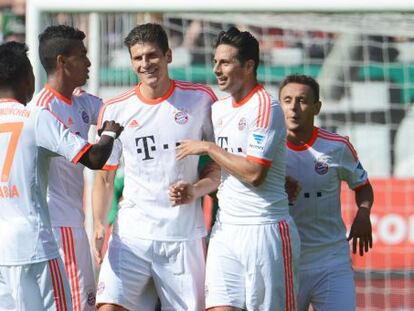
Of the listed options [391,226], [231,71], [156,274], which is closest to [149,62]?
[231,71]

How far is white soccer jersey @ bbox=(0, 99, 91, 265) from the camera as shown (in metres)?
5.88

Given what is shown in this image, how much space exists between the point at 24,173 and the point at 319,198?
2059 mm

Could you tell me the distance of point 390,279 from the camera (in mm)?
11547

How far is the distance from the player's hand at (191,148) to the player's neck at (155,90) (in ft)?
1.69

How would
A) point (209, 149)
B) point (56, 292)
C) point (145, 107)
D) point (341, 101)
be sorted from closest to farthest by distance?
1. point (56, 292)
2. point (209, 149)
3. point (145, 107)
4. point (341, 101)

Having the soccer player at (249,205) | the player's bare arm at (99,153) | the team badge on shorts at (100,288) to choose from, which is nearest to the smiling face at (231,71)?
the soccer player at (249,205)

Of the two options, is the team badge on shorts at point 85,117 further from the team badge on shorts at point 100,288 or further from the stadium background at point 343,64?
the stadium background at point 343,64

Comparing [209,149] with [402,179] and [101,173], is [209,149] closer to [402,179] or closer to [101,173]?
[101,173]

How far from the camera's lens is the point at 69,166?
700 centimetres

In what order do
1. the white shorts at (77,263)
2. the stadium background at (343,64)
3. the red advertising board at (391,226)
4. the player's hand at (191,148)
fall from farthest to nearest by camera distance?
the red advertising board at (391,226) → the stadium background at (343,64) → the white shorts at (77,263) → the player's hand at (191,148)

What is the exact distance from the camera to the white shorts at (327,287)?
7074mm

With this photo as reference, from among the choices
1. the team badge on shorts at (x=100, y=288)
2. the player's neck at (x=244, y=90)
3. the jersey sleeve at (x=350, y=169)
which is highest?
the player's neck at (x=244, y=90)

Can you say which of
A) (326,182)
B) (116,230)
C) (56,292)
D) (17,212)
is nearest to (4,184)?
(17,212)

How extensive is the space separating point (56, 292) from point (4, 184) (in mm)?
632
